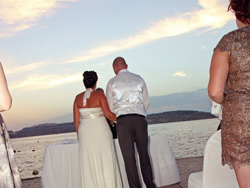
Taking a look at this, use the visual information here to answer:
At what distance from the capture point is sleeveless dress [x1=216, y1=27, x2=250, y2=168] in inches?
63.0

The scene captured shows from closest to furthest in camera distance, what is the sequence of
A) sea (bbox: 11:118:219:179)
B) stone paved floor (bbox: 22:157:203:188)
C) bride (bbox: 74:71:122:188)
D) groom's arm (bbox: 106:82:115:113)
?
groom's arm (bbox: 106:82:115:113), bride (bbox: 74:71:122:188), stone paved floor (bbox: 22:157:203:188), sea (bbox: 11:118:219:179)

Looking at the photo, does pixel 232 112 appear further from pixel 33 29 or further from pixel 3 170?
pixel 33 29

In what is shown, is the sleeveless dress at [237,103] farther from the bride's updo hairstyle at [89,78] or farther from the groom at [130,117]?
the bride's updo hairstyle at [89,78]

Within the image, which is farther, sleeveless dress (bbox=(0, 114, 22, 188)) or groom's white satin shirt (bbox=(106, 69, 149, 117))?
groom's white satin shirt (bbox=(106, 69, 149, 117))

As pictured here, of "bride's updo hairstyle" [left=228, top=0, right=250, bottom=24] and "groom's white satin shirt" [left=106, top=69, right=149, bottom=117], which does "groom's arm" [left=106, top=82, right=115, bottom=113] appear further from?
"bride's updo hairstyle" [left=228, top=0, right=250, bottom=24]

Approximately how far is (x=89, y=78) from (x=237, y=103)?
2790 mm

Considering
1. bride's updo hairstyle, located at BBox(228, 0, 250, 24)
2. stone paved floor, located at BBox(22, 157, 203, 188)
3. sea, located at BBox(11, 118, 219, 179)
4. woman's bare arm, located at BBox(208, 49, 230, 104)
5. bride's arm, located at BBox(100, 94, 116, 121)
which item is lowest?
sea, located at BBox(11, 118, 219, 179)

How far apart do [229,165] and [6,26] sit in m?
13.3

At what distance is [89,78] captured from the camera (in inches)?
165

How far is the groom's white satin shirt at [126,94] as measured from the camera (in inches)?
151

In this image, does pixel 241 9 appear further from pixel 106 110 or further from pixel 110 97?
pixel 106 110

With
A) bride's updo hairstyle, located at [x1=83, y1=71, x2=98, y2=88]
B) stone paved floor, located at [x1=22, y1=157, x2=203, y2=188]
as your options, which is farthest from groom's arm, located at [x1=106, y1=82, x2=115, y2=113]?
stone paved floor, located at [x1=22, y1=157, x2=203, y2=188]

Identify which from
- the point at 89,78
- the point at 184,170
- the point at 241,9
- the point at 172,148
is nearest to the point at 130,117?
the point at 89,78

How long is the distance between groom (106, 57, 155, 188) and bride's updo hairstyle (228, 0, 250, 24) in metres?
2.22
